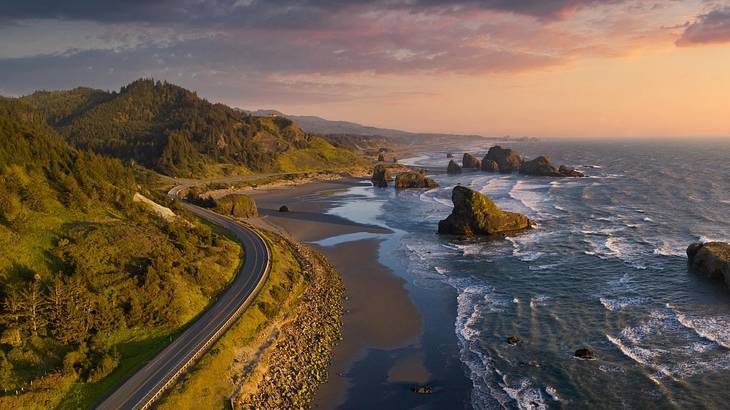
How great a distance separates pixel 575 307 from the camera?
47.2 meters

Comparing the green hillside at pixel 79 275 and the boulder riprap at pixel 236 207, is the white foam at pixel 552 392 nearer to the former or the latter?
the green hillside at pixel 79 275

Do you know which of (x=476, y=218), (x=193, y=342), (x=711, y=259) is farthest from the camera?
(x=476, y=218)

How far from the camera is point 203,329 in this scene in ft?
128

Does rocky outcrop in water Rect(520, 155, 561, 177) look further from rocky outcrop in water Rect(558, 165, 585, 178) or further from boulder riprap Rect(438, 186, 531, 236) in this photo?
boulder riprap Rect(438, 186, 531, 236)

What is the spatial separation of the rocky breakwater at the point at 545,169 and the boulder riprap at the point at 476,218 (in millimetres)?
95454

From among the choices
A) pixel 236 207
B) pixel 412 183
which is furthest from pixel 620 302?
pixel 412 183

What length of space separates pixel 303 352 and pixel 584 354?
22407 mm

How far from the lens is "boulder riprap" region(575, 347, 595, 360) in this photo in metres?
37.3

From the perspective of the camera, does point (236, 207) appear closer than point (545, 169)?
Yes

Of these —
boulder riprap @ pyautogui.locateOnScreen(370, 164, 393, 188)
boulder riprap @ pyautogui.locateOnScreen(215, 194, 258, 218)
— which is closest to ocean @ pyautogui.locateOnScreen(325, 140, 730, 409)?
boulder riprap @ pyautogui.locateOnScreen(215, 194, 258, 218)

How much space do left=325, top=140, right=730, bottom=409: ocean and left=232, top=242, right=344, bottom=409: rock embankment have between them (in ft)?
15.6

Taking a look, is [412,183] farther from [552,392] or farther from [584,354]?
[552,392]

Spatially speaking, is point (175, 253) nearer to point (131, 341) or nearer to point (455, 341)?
point (131, 341)

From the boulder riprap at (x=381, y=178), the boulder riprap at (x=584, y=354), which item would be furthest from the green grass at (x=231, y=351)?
the boulder riprap at (x=381, y=178)
